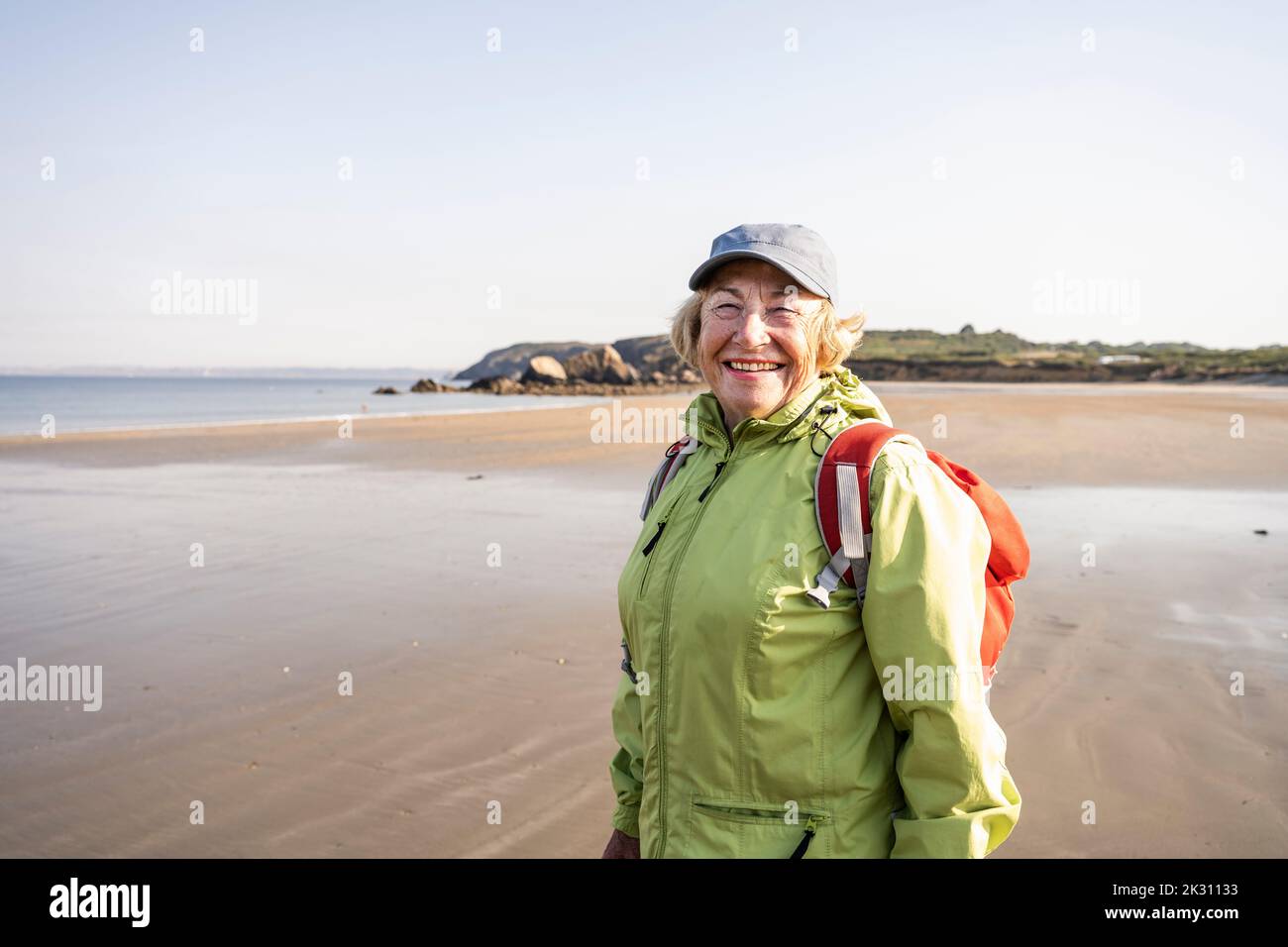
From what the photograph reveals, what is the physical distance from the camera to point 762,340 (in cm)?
212

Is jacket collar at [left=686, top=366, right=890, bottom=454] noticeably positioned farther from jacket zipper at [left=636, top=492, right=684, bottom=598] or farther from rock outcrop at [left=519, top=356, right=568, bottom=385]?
rock outcrop at [left=519, top=356, right=568, bottom=385]

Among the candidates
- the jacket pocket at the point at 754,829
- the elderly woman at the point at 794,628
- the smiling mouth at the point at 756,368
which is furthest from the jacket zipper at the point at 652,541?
the jacket pocket at the point at 754,829

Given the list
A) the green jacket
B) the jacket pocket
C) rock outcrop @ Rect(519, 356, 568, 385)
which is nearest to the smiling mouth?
the green jacket

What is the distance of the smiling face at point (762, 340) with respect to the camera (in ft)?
6.95

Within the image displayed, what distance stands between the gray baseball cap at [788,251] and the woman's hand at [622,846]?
1.46 metres

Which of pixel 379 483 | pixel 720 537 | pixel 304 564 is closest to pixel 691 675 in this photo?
pixel 720 537

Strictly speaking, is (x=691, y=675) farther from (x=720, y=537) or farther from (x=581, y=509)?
(x=581, y=509)

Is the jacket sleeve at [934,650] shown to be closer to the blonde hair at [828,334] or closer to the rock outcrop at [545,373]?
the blonde hair at [828,334]

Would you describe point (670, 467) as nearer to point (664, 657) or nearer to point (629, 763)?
point (664, 657)

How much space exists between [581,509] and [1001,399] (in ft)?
92.4

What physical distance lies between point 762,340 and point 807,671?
0.76 metres

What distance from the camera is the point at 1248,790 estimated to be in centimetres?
434

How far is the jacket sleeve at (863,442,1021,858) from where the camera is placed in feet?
5.71

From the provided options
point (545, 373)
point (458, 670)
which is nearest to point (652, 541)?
point (458, 670)
